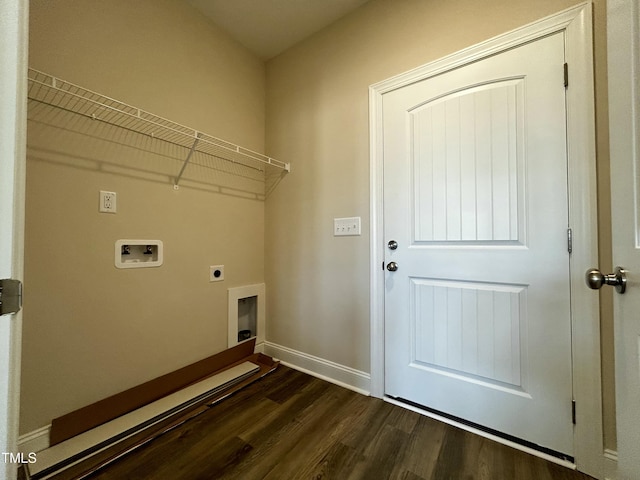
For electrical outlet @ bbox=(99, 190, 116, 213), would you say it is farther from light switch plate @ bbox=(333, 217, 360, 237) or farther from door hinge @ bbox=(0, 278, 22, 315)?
light switch plate @ bbox=(333, 217, 360, 237)

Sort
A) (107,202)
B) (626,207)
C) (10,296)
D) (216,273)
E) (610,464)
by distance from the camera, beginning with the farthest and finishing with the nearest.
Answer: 1. (216,273)
2. (107,202)
3. (610,464)
4. (626,207)
5. (10,296)

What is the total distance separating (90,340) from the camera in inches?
53.3

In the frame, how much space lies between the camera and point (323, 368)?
190cm

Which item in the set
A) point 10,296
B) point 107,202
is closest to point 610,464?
point 10,296

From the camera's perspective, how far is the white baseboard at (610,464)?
1029mm

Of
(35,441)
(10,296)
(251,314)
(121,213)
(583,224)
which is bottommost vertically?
(35,441)

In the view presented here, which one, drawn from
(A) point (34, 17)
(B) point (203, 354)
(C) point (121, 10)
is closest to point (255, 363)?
(B) point (203, 354)

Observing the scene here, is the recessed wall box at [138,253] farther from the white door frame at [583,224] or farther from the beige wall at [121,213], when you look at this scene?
the white door frame at [583,224]

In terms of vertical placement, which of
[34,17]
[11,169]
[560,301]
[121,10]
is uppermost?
[121,10]

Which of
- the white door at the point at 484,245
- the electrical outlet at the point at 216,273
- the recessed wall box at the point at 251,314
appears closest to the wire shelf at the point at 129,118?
the electrical outlet at the point at 216,273

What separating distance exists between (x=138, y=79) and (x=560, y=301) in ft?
8.43

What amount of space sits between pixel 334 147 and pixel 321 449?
1.83 metres

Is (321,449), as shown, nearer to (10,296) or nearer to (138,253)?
(10,296)

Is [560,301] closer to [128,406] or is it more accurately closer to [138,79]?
[128,406]
